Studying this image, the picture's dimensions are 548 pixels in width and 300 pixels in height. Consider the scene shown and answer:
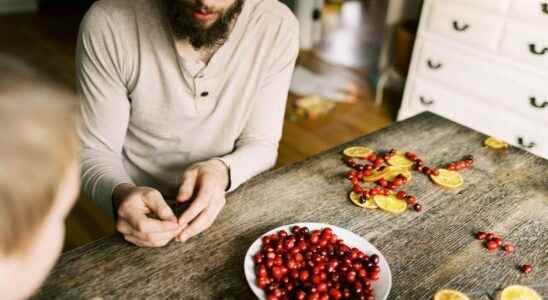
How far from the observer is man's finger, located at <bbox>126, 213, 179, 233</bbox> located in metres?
0.86

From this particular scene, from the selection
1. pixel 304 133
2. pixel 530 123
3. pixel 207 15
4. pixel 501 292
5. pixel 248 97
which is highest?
pixel 207 15

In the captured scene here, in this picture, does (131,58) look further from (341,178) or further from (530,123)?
(530,123)

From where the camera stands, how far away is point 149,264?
852mm

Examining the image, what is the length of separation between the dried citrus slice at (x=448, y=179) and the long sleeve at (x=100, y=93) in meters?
0.75

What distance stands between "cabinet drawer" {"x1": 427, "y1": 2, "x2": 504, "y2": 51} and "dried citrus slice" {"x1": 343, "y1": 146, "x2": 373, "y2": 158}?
151 cm

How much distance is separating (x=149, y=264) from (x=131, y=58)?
1.75 feet

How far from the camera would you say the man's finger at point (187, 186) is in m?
0.97

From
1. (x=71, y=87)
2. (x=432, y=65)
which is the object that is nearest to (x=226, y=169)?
(x=71, y=87)

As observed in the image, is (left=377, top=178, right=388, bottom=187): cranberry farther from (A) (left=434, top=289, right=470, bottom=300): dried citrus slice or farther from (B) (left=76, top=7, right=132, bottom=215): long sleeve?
(B) (left=76, top=7, right=132, bottom=215): long sleeve

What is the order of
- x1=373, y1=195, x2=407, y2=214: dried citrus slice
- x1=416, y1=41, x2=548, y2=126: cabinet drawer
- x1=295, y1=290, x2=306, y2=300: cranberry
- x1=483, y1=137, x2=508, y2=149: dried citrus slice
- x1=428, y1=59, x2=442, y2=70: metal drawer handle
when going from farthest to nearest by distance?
x1=428, y1=59, x2=442, y2=70: metal drawer handle, x1=416, y1=41, x2=548, y2=126: cabinet drawer, x1=483, y1=137, x2=508, y2=149: dried citrus slice, x1=373, y1=195, x2=407, y2=214: dried citrus slice, x1=295, y1=290, x2=306, y2=300: cranberry

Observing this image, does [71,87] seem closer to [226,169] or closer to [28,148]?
[226,169]

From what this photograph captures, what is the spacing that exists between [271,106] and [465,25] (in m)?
1.61

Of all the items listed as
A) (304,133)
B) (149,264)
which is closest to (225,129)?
(149,264)

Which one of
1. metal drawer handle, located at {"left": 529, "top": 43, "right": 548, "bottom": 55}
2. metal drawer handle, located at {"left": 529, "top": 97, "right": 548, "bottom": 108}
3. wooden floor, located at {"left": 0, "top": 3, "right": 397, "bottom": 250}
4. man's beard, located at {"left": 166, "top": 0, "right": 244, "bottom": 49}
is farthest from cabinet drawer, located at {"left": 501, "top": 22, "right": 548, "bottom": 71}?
man's beard, located at {"left": 166, "top": 0, "right": 244, "bottom": 49}
